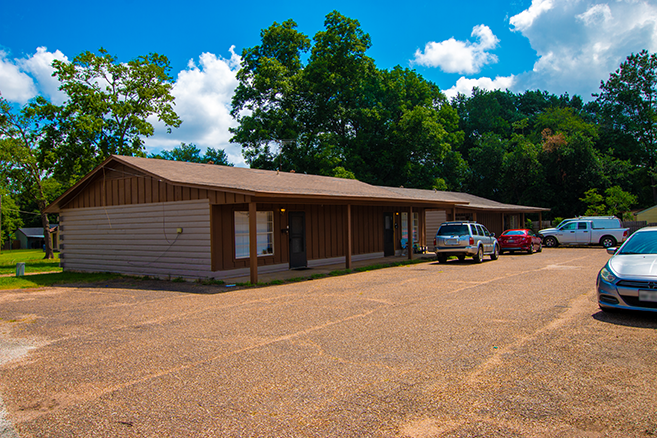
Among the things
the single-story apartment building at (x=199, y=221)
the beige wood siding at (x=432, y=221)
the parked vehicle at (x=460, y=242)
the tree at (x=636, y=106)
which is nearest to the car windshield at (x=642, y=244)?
the single-story apartment building at (x=199, y=221)

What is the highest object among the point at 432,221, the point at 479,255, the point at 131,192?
the point at 131,192

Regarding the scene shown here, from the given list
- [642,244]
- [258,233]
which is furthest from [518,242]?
[642,244]

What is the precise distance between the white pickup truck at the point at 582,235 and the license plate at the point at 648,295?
21455mm

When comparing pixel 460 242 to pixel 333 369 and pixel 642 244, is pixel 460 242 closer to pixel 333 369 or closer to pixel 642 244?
pixel 642 244

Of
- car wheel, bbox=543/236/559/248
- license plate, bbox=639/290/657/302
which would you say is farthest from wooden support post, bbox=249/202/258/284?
car wheel, bbox=543/236/559/248

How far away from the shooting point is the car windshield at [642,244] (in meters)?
7.83

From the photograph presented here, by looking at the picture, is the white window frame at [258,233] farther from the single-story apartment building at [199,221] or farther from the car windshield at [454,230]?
the car windshield at [454,230]

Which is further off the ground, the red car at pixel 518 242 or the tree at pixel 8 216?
the tree at pixel 8 216

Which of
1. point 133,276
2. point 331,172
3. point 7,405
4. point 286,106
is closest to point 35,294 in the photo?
point 133,276

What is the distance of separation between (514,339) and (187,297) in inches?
294

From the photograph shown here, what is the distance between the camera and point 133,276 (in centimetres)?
1490

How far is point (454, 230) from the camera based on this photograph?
17.9 metres

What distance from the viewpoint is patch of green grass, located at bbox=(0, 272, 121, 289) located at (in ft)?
43.8

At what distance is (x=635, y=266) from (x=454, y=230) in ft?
35.9
